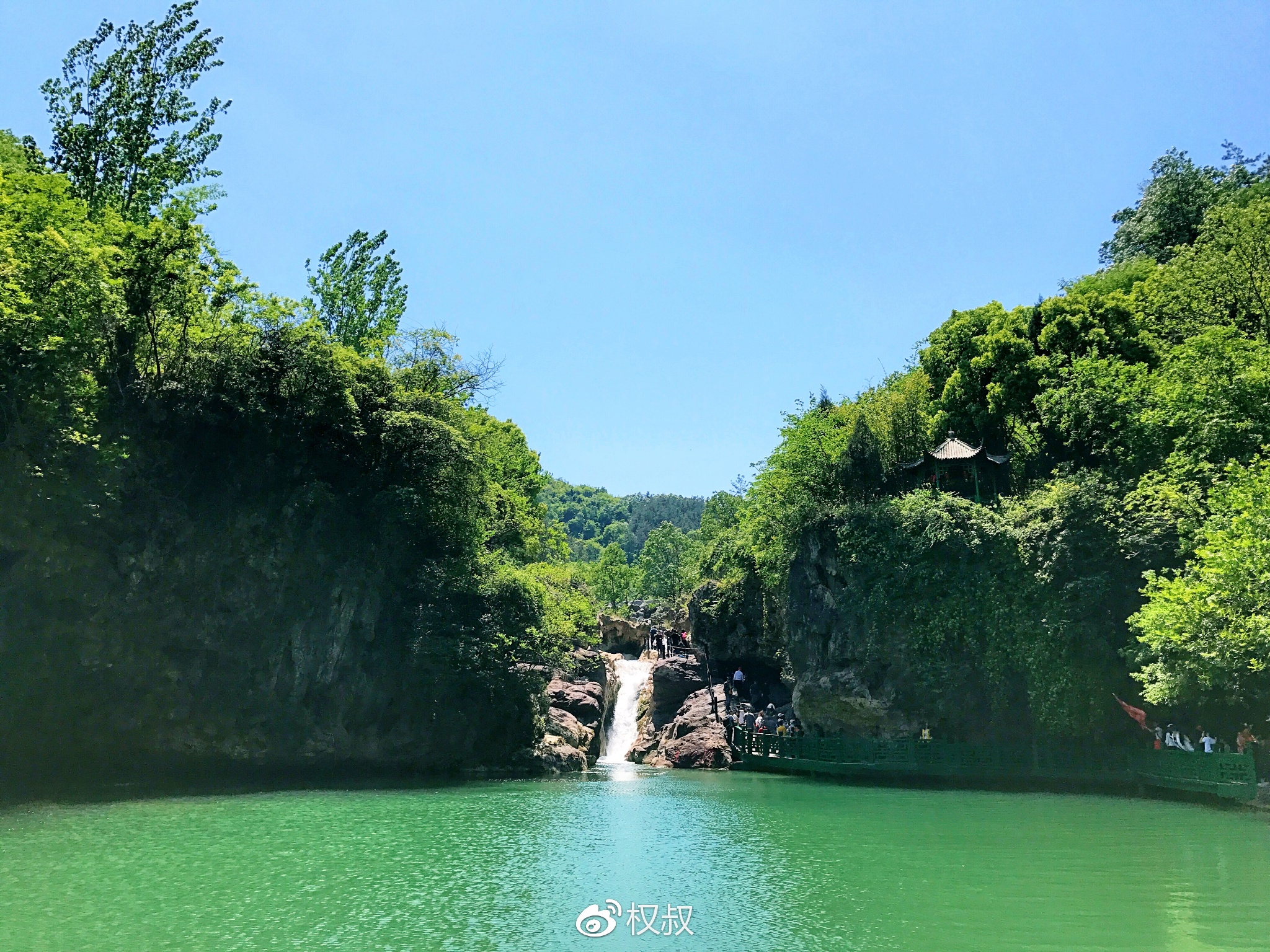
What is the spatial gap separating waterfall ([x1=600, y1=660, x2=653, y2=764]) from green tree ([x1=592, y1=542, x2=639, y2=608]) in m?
28.2

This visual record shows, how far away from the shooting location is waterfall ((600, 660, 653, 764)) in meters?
40.5

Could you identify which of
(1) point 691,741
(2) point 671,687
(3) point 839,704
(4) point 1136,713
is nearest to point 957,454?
(3) point 839,704

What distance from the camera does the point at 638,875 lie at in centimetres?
1346

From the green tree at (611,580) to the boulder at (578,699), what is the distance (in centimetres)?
3779

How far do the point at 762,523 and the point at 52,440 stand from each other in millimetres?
23667

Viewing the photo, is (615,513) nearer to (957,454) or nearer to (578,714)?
(578,714)

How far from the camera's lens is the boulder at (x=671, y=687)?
3925cm

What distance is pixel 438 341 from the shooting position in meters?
35.2

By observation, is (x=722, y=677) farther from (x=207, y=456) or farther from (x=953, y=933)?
(x=953, y=933)

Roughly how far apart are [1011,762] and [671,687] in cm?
1751

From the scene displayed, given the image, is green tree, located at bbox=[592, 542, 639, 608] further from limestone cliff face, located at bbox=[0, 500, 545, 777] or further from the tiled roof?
the tiled roof

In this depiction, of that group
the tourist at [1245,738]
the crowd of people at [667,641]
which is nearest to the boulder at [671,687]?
the crowd of people at [667,641]

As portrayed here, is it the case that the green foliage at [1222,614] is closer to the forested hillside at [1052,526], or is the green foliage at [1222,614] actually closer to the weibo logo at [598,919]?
the forested hillside at [1052,526]

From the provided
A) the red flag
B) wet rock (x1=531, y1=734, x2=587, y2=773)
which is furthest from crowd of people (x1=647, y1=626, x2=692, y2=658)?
the red flag
